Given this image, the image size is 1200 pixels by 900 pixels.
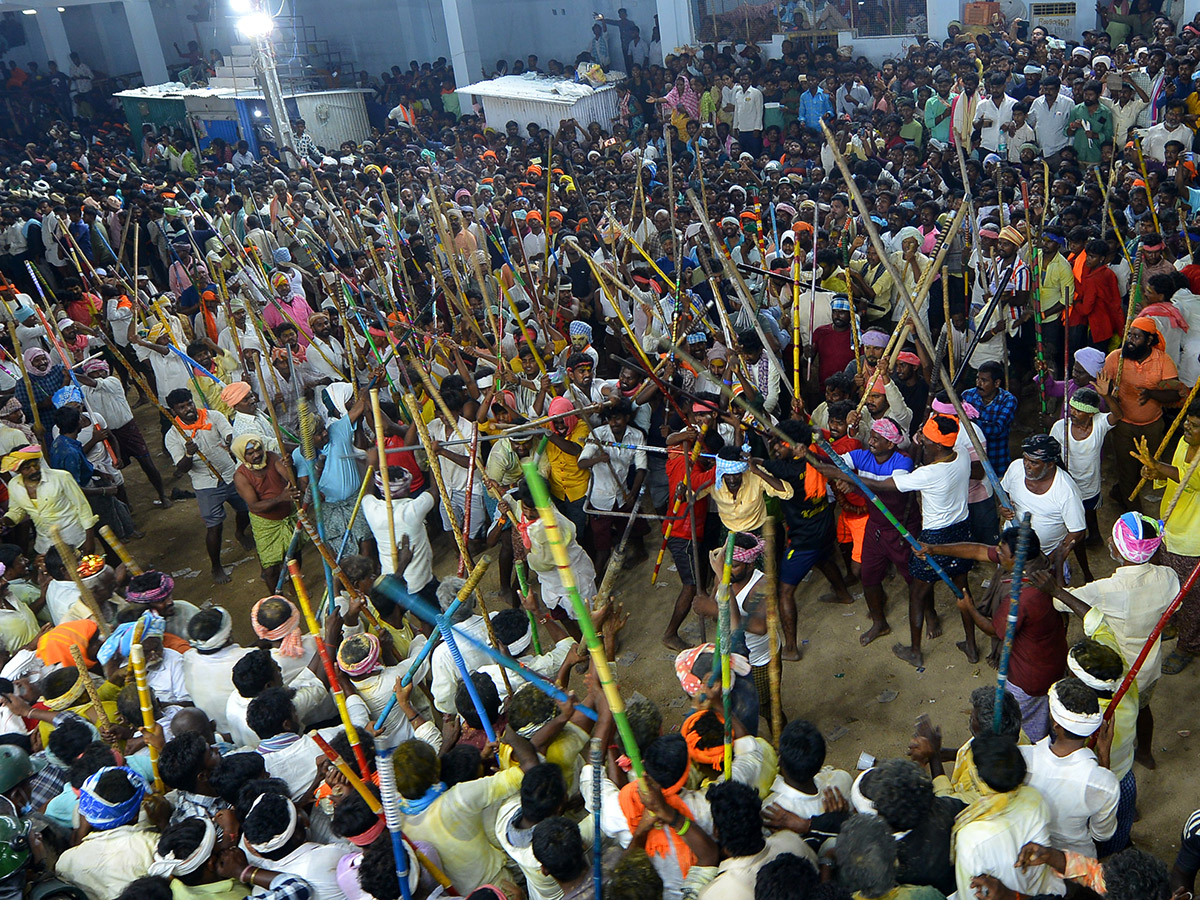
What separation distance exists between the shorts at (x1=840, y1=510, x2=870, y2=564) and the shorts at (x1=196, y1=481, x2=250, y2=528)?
3.90 metres

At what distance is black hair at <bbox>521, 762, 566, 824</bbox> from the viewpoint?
317cm

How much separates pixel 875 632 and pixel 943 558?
2.45 ft

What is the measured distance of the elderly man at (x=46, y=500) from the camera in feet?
20.0

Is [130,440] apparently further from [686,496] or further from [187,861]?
[187,861]

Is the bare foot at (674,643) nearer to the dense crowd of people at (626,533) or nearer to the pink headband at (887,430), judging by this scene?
the dense crowd of people at (626,533)

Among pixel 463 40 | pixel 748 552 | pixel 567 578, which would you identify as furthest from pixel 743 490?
pixel 463 40

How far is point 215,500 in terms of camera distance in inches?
272

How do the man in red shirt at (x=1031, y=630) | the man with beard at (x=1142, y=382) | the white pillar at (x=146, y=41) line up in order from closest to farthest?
the man in red shirt at (x=1031, y=630) → the man with beard at (x=1142, y=382) → the white pillar at (x=146, y=41)

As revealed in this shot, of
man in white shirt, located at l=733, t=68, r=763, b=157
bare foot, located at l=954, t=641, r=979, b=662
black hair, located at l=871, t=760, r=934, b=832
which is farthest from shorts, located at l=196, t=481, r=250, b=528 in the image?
man in white shirt, located at l=733, t=68, r=763, b=157

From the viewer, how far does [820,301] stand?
7277 millimetres

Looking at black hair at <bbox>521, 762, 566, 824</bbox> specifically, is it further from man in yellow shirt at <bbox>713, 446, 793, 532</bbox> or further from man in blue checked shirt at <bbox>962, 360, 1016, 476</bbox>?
man in blue checked shirt at <bbox>962, 360, 1016, 476</bbox>

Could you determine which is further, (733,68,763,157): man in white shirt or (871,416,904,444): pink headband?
(733,68,763,157): man in white shirt

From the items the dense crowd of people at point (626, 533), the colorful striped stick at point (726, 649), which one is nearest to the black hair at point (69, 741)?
the dense crowd of people at point (626, 533)

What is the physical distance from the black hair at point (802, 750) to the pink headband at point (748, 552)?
144cm
